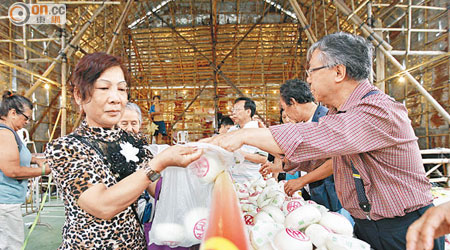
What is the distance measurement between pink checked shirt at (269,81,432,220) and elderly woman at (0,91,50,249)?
244cm

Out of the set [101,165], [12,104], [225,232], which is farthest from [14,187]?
[225,232]

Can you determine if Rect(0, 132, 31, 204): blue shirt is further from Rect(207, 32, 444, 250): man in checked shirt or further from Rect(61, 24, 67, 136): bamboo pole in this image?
Rect(61, 24, 67, 136): bamboo pole

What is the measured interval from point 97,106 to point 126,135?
10.0 inches

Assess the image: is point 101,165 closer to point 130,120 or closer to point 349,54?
point 349,54

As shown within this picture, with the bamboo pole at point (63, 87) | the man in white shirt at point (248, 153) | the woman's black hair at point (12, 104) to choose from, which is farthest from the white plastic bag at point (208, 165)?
the bamboo pole at point (63, 87)

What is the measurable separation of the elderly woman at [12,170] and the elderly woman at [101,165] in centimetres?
163

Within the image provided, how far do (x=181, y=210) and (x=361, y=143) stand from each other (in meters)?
0.85

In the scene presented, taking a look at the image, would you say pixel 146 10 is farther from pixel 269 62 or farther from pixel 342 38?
pixel 342 38

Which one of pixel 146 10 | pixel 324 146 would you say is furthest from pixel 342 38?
pixel 146 10

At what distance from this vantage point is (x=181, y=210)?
115 centimetres

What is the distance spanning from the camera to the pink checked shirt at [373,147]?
1130 millimetres

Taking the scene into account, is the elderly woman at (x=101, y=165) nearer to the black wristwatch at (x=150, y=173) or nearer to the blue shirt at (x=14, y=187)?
the black wristwatch at (x=150, y=173)

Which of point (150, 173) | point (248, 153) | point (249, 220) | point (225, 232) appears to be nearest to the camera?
point (225, 232)

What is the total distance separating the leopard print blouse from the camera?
1065 millimetres
